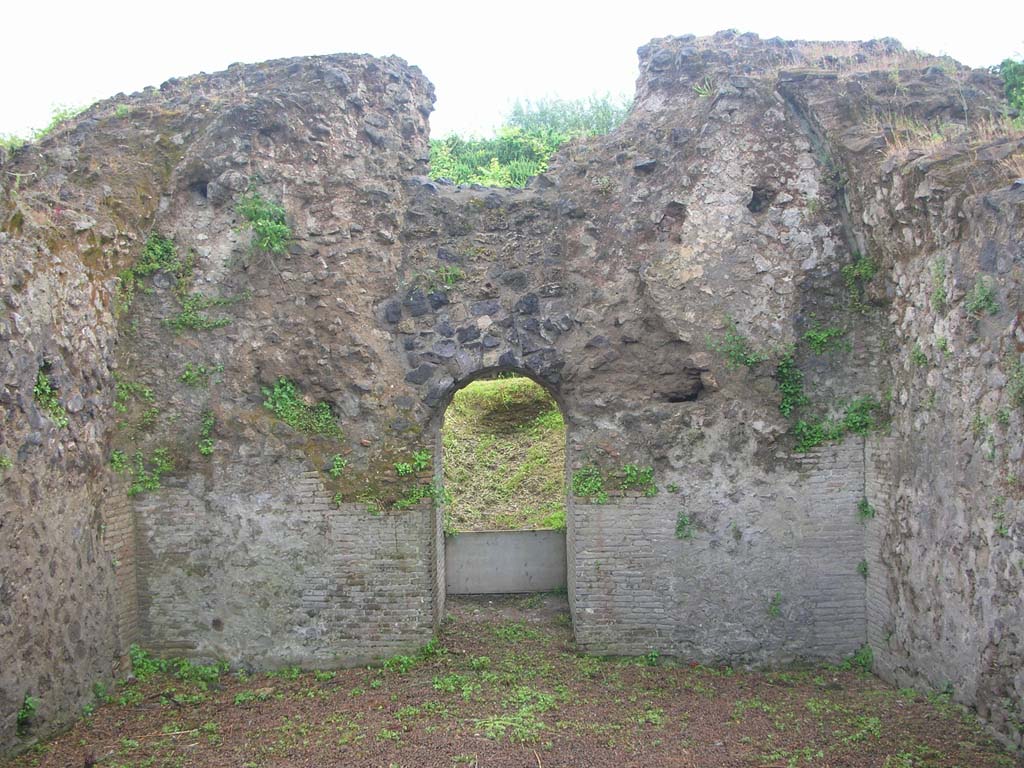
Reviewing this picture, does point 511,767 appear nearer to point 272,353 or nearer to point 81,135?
point 272,353

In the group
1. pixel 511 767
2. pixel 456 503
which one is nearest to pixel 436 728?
pixel 511 767

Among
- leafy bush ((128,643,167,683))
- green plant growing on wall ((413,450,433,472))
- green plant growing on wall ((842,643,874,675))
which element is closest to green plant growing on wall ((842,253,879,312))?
green plant growing on wall ((842,643,874,675))

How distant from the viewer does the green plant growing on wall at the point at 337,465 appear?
757 cm

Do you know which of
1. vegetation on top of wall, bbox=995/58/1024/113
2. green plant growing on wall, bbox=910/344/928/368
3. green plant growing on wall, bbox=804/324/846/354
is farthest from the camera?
vegetation on top of wall, bbox=995/58/1024/113

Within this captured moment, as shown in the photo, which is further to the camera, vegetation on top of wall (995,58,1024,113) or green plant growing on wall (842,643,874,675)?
vegetation on top of wall (995,58,1024,113)

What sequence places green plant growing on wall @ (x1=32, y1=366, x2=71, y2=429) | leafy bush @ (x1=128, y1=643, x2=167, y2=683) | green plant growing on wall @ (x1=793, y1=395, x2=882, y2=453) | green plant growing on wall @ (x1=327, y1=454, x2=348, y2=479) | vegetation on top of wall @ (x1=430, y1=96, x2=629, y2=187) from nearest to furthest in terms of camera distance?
green plant growing on wall @ (x1=32, y1=366, x2=71, y2=429) < leafy bush @ (x1=128, y1=643, x2=167, y2=683) < green plant growing on wall @ (x1=793, y1=395, x2=882, y2=453) < green plant growing on wall @ (x1=327, y1=454, x2=348, y2=479) < vegetation on top of wall @ (x1=430, y1=96, x2=629, y2=187)

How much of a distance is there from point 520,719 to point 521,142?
1605cm

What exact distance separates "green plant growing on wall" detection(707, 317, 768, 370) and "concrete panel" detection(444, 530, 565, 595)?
3.53 metres

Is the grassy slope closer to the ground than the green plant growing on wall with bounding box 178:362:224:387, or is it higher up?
closer to the ground

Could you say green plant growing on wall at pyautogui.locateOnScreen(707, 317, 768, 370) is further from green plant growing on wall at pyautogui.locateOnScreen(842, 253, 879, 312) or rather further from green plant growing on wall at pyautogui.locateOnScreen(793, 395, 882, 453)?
green plant growing on wall at pyautogui.locateOnScreen(842, 253, 879, 312)

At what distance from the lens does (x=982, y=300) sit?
18.7 feet

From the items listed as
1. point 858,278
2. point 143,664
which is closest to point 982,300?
point 858,278

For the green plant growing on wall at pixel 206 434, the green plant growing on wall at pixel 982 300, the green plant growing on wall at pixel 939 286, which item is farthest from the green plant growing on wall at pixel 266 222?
the green plant growing on wall at pixel 982 300

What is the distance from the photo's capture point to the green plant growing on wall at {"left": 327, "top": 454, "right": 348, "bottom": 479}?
7566 millimetres
